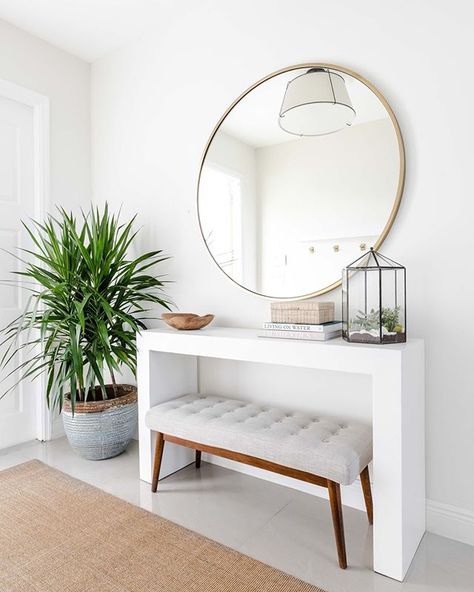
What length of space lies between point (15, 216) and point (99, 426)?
1.38 m

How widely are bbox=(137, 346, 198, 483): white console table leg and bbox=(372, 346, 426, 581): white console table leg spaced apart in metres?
1.11

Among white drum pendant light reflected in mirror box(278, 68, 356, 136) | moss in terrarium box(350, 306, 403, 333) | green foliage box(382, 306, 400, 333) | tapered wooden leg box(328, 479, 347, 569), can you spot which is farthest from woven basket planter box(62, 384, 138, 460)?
white drum pendant light reflected in mirror box(278, 68, 356, 136)

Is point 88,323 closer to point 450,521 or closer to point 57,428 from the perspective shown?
point 57,428

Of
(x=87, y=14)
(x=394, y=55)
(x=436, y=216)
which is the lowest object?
(x=436, y=216)

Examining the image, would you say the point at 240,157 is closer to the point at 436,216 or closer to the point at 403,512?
the point at 436,216

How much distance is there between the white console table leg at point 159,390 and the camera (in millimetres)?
2084

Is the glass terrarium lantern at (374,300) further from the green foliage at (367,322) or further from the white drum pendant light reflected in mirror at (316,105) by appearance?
the white drum pendant light reflected in mirror at (316,105)

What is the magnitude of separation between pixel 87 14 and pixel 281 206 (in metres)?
1.66

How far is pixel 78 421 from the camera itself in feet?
7.39

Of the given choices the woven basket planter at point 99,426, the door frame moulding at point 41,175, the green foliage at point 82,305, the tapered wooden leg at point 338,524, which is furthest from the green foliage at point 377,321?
the door frame moulding at point 41,175

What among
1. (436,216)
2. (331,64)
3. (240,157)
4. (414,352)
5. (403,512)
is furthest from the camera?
(240,157)

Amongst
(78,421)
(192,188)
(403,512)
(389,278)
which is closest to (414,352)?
(389,278)

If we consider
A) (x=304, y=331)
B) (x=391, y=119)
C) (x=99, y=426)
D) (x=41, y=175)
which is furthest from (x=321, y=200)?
(x=41, y=175)

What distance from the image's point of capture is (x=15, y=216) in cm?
255
